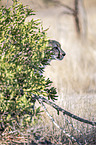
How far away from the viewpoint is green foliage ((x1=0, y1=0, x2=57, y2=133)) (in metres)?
5.34

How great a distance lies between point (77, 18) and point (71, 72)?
4142 millimetres

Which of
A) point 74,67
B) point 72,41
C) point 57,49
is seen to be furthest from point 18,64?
point 72,41

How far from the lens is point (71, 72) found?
53.1 feet

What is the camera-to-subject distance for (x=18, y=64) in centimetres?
555

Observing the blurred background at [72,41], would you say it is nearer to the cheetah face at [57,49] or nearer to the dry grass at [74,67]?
the dry grass at [74,67]

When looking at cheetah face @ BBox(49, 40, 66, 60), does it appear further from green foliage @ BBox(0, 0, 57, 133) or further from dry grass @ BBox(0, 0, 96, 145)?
dry grass @ BBox(0, 0, 96, 145)

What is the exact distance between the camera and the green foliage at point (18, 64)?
17.5ft

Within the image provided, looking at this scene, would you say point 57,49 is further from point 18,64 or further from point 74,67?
point 74,67

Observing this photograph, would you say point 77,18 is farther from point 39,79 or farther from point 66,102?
point 39,79

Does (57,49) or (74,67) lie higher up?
(74,67)

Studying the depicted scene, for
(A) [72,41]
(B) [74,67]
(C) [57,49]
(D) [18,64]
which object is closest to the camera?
(D) [18,64]

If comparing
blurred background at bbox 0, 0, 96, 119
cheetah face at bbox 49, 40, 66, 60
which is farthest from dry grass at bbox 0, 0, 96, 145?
cheetah face at bbox 49, 40, 66, 60

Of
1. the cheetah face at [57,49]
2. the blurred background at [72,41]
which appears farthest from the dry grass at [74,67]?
the cheetah face at [57,49]

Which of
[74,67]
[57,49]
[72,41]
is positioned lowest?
[57,49]
